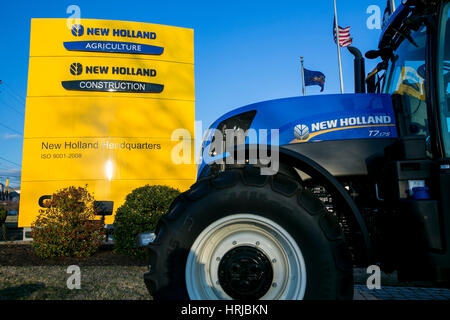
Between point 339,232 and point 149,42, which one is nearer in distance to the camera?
point 339,232

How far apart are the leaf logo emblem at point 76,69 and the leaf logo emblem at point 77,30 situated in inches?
33.8

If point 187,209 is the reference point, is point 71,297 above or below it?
below

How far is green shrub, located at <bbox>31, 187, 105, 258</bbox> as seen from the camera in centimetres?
648

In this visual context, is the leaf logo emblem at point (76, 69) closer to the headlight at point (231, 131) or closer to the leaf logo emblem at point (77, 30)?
the leaf logo emblem at point (77, 30)

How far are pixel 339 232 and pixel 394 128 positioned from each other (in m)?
1.32

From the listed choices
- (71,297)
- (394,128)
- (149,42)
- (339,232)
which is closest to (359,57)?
(394,128)

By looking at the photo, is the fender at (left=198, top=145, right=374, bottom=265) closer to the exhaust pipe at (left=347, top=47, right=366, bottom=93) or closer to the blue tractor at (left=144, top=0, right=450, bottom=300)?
the blue tractor at (left=144, top=0, right=450, bottom=300)

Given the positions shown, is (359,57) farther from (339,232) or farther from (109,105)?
(109,105)

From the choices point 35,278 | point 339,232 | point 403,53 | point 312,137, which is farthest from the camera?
point 35,278

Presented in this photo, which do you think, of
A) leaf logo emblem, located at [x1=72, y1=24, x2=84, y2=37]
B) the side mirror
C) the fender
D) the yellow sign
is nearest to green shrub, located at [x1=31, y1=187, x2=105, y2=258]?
the yellow sign

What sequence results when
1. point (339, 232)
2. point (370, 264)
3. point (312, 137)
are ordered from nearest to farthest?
point (339, 232)
point (370, 264)
point (312, 137)
